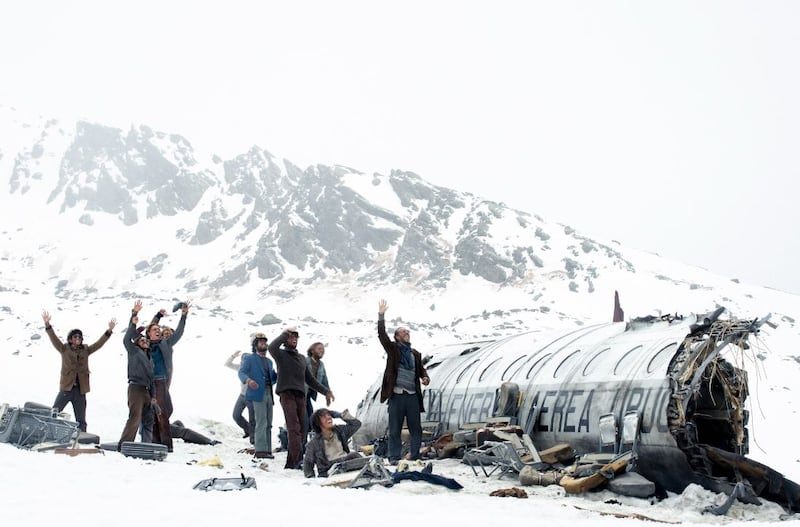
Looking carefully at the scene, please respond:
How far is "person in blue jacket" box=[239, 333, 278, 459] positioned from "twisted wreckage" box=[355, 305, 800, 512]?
3.04 meters

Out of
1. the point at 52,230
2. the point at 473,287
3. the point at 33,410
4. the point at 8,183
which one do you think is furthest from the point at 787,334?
the point at 8,183

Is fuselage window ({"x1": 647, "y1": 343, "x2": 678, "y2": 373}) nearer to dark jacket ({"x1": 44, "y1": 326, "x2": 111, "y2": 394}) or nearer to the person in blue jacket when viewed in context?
the person in blue jacket

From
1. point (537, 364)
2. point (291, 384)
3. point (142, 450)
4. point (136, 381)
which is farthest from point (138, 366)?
point (537, 364)

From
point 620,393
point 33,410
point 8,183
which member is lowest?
point 33,410

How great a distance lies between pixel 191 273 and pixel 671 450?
313 ft

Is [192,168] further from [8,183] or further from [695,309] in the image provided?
[695,309]

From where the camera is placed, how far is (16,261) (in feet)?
353

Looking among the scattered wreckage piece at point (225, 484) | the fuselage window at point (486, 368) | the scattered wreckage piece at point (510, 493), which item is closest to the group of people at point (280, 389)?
the fuselage window at point (486, 368)

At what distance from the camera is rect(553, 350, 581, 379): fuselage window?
1201 centimetres

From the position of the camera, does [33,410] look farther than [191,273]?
No

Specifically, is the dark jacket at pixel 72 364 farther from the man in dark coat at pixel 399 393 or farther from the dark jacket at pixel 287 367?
the man in dark coat at pixel 399 393

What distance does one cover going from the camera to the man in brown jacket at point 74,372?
504 inches

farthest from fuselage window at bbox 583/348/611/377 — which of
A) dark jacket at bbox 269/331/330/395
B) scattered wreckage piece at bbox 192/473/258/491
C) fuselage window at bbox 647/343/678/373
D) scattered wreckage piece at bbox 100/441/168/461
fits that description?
scattered wreckage piece at bbox 100/441/168/461

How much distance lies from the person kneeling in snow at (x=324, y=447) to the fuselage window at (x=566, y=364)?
3361mm
